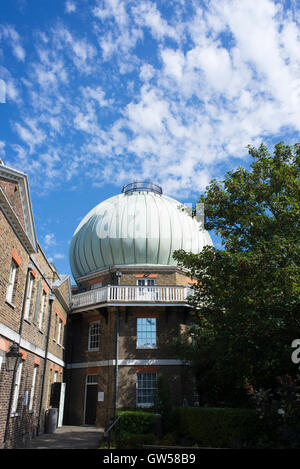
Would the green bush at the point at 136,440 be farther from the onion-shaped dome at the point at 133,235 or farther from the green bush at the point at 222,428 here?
the onion-shaped dome at the point at 133,235

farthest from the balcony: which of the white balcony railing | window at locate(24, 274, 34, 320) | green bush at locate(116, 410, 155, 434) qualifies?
window at locate(24, 274, 34, 320)

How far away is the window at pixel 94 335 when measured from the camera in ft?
75.4

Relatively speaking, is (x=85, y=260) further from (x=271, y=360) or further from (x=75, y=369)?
(x=271, y=360)

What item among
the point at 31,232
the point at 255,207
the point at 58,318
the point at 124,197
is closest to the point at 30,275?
the point at 31,232

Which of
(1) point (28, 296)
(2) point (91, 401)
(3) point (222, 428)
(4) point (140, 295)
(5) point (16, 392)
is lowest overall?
(3) point (222, 428)

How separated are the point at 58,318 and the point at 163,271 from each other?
7120 mm

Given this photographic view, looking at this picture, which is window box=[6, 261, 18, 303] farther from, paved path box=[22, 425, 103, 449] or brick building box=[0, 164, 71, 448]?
paved path box=[22, 425, 103, 449]

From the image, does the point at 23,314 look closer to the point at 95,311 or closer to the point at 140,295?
the point at 140,295

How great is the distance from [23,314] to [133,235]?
12.3 meters

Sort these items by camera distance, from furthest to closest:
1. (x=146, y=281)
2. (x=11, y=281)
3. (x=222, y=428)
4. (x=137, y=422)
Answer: (x=146, y=281), (x=137, y=422), (x=11, y=281), (x=222, y=428)

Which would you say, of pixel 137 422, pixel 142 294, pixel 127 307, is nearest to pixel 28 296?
pixel 137 422

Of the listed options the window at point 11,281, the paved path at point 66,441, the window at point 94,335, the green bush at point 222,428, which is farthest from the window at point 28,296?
the window at point 94,335

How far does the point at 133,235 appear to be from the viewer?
81.2ft
